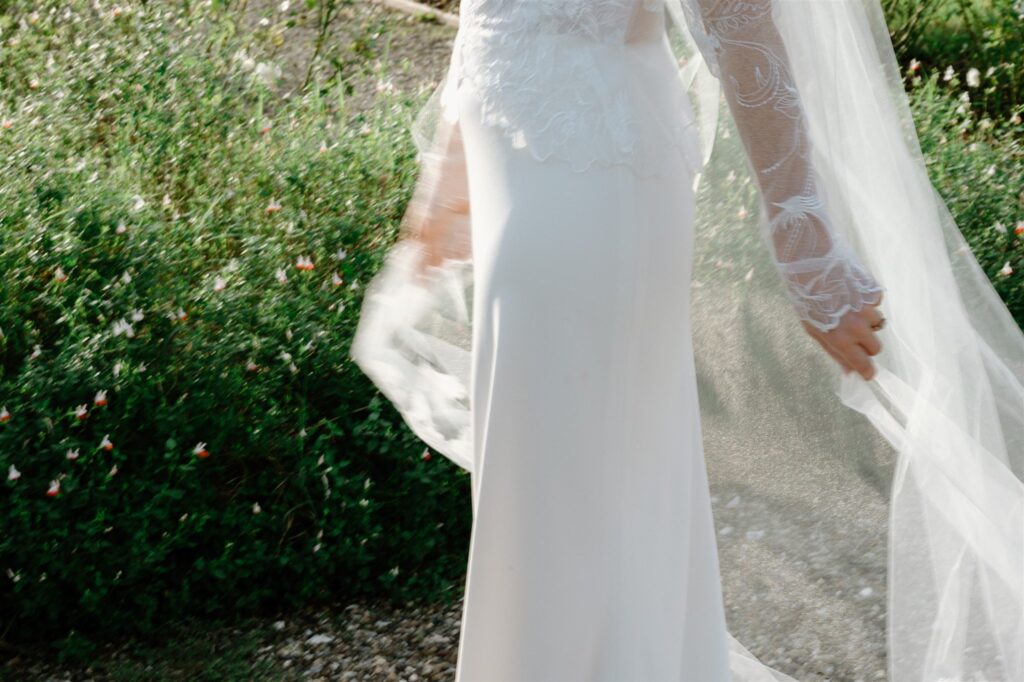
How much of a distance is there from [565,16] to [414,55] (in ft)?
15.6

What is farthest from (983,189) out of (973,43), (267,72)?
(267,72)

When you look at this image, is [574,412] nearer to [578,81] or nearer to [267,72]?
[578,81]

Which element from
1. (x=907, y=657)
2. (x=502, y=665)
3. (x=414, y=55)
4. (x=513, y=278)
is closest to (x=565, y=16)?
(x=513, y=278)

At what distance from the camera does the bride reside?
7.09 ft

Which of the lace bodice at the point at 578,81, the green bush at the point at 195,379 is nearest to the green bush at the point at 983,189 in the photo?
the green bush at the point at 195,379

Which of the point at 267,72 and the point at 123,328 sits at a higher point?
the point at 267,72

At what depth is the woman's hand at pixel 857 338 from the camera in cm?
213

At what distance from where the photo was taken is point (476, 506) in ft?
7.53

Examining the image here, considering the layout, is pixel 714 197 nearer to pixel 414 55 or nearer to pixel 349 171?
pixel 349 171

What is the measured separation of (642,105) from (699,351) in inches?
29.0

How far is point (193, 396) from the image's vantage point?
11.2 ft

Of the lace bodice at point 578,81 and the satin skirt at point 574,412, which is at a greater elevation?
the lace bodice at point 578,81

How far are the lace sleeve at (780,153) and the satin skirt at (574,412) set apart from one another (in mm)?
186

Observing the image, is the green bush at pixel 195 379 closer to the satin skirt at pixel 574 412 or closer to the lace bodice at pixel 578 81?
the satin skirt at pixel 574 412
